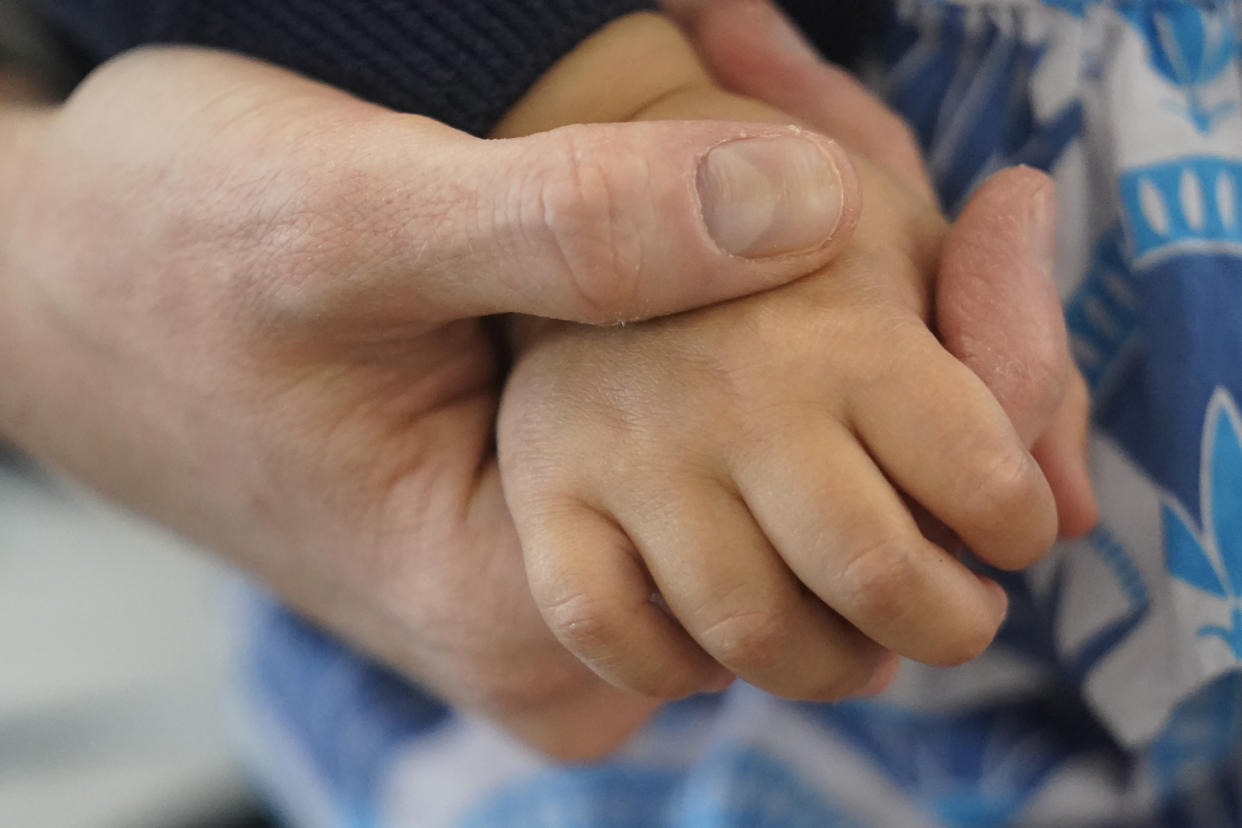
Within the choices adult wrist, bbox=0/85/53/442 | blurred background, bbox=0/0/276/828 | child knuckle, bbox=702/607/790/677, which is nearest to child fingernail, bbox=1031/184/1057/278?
child knuckle, bbox=702/607/790/677

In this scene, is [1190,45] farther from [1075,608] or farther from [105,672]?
[105,672]

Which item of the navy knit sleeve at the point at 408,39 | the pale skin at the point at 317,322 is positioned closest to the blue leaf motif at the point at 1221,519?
the pale skin at the point at 317,322

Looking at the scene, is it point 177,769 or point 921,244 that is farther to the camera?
point 177,769

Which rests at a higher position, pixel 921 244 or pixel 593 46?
pixel 593 46

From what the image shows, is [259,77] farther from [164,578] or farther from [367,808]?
[164,578]

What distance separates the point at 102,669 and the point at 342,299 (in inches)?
36.3

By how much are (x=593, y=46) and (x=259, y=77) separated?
167 millimetres

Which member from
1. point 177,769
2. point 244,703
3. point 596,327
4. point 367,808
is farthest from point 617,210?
point 177,769

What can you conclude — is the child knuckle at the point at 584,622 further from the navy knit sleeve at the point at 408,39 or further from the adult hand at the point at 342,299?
the navy knit sleeve at the point at 408,39

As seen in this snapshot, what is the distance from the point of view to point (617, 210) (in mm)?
420

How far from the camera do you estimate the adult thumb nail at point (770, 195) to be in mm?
435

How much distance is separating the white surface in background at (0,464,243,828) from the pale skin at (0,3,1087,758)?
60cm

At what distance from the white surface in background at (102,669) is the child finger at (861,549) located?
35.5 inches

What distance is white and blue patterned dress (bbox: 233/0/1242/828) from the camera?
1.79ft
